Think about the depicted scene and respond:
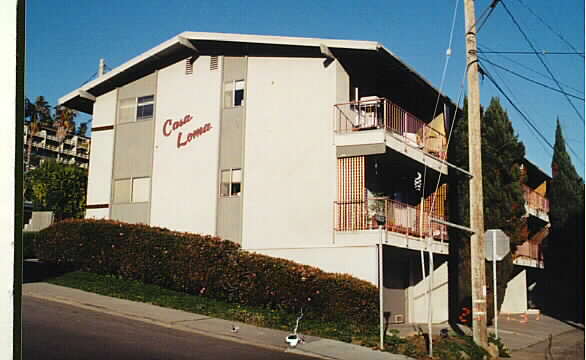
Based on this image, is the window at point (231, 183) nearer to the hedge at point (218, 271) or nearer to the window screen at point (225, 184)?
the window screen at point (225, 184)

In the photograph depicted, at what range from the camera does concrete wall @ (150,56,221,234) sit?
987cm

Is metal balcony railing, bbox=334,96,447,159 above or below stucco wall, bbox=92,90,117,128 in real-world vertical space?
above

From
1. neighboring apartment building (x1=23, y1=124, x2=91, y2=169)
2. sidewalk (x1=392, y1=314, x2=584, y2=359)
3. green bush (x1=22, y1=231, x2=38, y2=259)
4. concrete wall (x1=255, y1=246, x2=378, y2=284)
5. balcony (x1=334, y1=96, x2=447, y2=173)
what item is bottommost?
sidewalk (x1=392, y1=314, x2=584, y2=359)

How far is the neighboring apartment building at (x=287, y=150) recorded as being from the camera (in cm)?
967

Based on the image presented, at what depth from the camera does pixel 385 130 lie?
14.4 m

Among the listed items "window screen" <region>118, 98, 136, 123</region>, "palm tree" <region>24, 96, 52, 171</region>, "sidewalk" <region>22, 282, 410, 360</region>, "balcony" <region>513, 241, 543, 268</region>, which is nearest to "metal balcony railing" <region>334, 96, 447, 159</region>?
"balcony" <region>513, 241, 543, 268</region>

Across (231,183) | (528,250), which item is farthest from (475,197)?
(528,250)

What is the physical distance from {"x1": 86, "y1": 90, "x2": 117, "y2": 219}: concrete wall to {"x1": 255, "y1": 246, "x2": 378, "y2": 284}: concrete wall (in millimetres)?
5503

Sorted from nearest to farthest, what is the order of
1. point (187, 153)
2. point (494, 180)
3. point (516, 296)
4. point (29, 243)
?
1. point (29, 243)
2. point (187, 153)
3. point (494, 180)
4. point (516, 296)

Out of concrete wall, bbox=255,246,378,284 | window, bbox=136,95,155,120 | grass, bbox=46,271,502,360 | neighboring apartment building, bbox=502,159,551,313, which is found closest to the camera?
window, bbox=136,95,155,120

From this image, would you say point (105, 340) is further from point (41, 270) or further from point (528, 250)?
point (528, 250)

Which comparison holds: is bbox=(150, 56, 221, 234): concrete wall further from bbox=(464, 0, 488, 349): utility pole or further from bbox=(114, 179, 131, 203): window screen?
bbox=(464, 0, 488, 349): utility pole

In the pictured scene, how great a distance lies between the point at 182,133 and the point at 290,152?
413 cm

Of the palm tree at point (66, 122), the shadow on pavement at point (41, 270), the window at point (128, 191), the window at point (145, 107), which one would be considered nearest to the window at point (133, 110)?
the window at point (145, 107)
